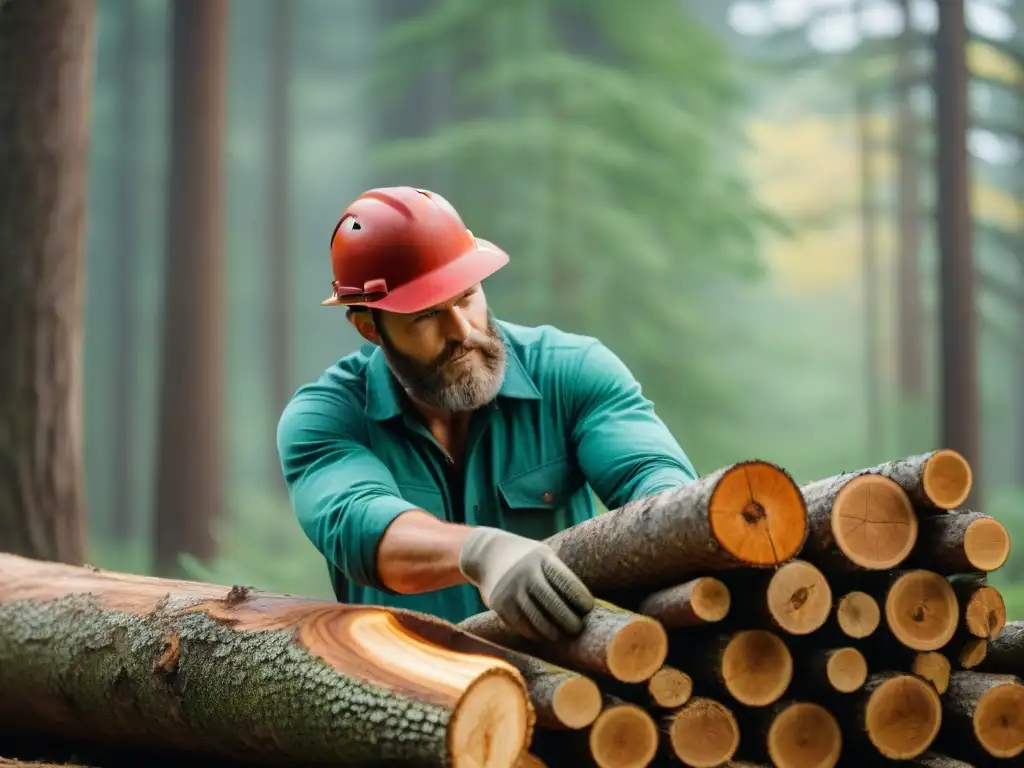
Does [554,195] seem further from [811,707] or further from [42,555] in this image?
[811,707]

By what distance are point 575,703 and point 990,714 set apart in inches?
42.3

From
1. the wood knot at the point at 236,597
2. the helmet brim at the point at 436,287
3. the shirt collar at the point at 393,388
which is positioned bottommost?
the wood knot at the point at 236,597

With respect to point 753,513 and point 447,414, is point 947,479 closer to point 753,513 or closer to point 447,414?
point 753,513

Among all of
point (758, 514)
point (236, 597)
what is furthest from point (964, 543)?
point (236, 597)

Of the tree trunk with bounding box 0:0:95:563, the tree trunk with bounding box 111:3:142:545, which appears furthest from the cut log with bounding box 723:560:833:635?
the tree trunk with bounding box 111:3:142:545

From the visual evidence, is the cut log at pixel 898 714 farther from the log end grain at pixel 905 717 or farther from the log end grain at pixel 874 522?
the log end grain at pixel 874 522

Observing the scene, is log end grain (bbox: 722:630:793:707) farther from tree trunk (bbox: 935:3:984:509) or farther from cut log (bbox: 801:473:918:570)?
tree trunk (bbox: 935:3:984:509)

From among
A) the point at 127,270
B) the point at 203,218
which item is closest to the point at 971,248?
the point at 203,218

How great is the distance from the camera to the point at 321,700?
257cm

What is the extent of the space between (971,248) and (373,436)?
23.8 ft

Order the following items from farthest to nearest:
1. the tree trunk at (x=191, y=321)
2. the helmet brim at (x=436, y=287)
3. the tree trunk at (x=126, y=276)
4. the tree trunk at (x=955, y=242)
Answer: the tree trunk at (x=126, y=276) < the tree trunk at (x=191, y=321) < the tree trunk at (x=955, y=242) < the helmet brim at (x=436, y=287)

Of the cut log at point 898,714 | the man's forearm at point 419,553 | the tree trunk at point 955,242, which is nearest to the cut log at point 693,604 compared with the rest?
the cut log at point 898,714

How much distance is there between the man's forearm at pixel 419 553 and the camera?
2875 mm

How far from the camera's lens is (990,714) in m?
2.78
